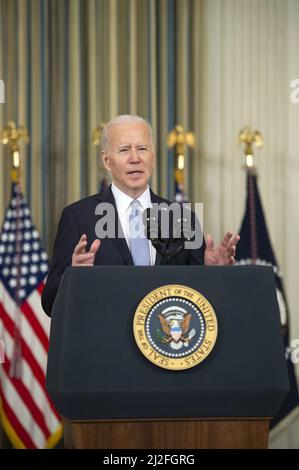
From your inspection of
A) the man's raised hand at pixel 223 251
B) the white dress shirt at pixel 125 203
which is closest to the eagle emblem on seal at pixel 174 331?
the man's raised hand at pixel 223 251

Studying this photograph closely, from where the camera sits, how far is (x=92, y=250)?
285cm

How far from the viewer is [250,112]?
25.7 feet

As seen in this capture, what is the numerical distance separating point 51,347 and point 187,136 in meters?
5.11

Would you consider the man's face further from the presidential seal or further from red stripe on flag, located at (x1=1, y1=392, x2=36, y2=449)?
red stripe on flag, located at (x1=1, y1=392, x2=36, y2=449)

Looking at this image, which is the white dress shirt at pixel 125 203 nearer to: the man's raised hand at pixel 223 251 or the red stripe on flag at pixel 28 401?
the man's raised hand at pixel 223 251

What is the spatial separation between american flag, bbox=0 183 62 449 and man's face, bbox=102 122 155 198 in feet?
12.7

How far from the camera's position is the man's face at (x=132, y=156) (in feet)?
11.0

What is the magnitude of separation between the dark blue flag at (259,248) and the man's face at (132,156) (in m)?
4.14

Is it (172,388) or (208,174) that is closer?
(172,388)

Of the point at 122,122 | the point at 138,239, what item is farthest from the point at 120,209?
the point at 122,122

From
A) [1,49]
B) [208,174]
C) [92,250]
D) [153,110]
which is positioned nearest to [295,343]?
[208,174]

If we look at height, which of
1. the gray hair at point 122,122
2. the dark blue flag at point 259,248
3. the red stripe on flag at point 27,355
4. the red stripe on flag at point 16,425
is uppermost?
the gray hair at point 122,122

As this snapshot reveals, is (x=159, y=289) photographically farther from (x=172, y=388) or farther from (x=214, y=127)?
(x=214, y=127)

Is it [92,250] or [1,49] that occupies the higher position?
[1,49]
